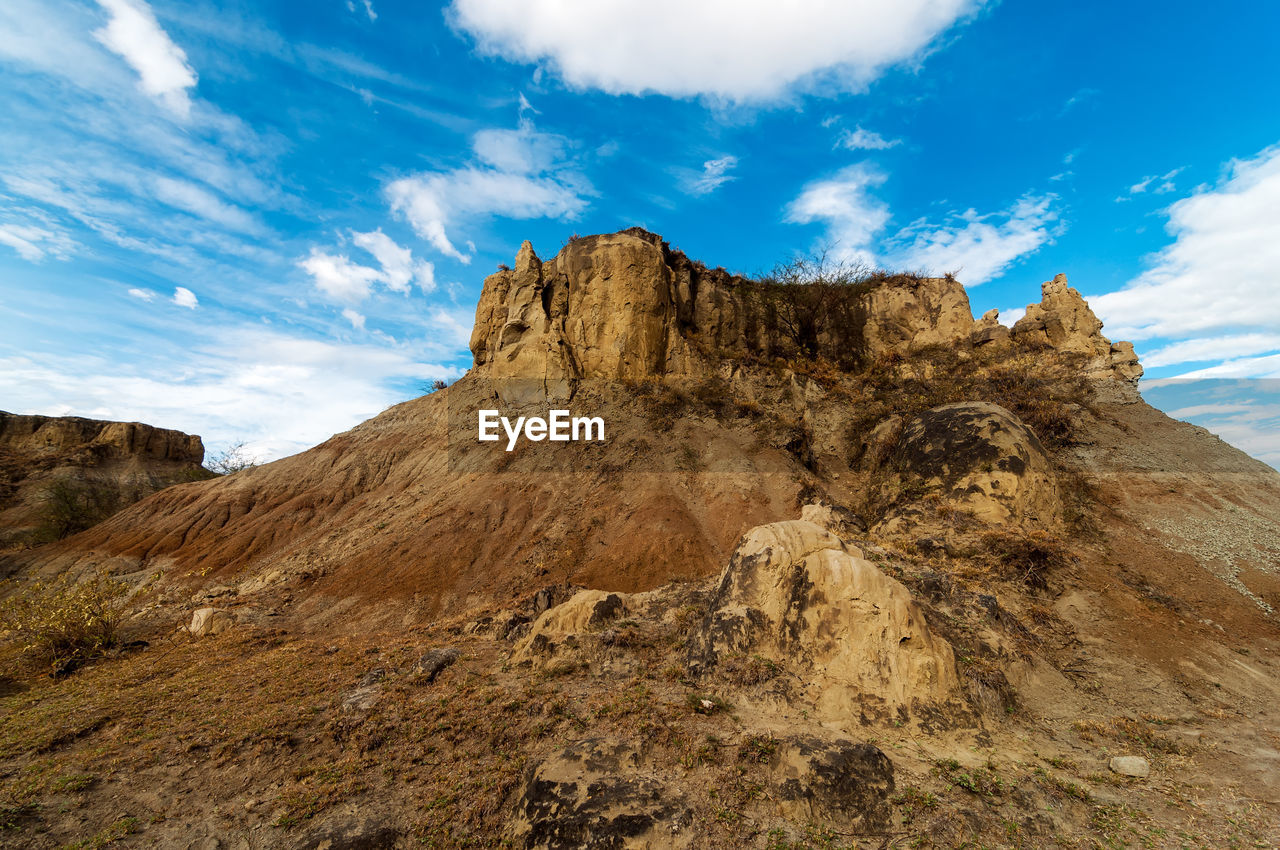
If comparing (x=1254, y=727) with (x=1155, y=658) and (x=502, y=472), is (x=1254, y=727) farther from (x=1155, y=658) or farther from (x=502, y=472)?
(x=502, y=472)

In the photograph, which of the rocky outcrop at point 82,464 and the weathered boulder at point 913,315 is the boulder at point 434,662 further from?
the rocky outcrop at point 82,464

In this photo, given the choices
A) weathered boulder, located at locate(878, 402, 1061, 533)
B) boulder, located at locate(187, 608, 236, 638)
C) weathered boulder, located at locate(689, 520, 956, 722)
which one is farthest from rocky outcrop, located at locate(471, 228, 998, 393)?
weathered boulder, located at locate(689, 520, 956, 722)

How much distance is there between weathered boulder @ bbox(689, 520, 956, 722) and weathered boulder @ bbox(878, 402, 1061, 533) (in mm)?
7668

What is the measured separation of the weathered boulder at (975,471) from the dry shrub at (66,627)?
22.8m

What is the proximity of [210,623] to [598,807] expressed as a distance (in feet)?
51.4

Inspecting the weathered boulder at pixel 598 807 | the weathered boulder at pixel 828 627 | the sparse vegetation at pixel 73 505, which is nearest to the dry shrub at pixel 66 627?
the weathered boulder at pixel 598 807

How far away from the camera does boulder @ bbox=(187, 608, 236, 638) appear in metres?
15.3

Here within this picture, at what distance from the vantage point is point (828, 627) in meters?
8.88

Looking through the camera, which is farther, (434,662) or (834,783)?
(434,662)

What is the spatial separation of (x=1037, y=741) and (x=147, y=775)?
538 inches

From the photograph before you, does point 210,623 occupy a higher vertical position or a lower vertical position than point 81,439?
lower

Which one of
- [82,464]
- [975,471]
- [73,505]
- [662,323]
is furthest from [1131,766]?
[82,464]

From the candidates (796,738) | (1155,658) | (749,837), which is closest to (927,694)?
(796,738)

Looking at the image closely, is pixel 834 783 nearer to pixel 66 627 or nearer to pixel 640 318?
pixel 66 627
